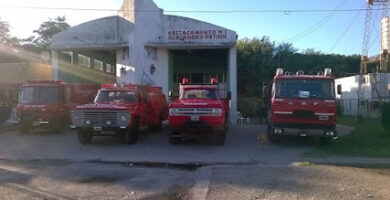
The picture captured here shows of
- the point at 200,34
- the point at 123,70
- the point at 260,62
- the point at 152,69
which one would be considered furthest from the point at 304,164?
the point at 260,62

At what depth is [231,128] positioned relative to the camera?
27422mm

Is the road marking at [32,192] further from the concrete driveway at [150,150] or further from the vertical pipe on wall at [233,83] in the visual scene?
the vertical pipe on wall at [233,83]

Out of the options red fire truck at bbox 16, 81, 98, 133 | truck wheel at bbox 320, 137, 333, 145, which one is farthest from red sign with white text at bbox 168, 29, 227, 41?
truck wheel at bbox 320, 137, 333, 145

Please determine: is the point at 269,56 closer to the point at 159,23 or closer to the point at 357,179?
the point at 159,23

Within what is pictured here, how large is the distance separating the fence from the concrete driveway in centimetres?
2168

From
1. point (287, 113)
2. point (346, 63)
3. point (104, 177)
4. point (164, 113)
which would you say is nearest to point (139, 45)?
point (164, 113)

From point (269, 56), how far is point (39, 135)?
3967cm

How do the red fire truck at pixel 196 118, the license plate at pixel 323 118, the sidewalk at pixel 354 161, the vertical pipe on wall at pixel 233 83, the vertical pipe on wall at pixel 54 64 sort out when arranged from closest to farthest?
1. the sidewalk at pixel 354 161
2. the red fire truck at pixel 196 118
3. the license plate at pixel 323 118
4. the vertical pipe on wall at pixel 233 83
5. the vertical pipe on wall at pixel 54 64

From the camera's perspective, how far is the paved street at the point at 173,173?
10.7m

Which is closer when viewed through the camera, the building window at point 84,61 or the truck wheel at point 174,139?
the truck wheel at point 174,139

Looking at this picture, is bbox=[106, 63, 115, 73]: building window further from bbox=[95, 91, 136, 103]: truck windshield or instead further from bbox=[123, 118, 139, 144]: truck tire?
bbox=[123, 118, 139, 144]: truck tire

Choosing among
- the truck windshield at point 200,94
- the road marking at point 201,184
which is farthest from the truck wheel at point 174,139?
the road marking at point 201,184

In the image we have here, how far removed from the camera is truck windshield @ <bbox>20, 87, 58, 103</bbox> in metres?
24.5

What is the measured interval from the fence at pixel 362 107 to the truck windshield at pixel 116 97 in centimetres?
2336
